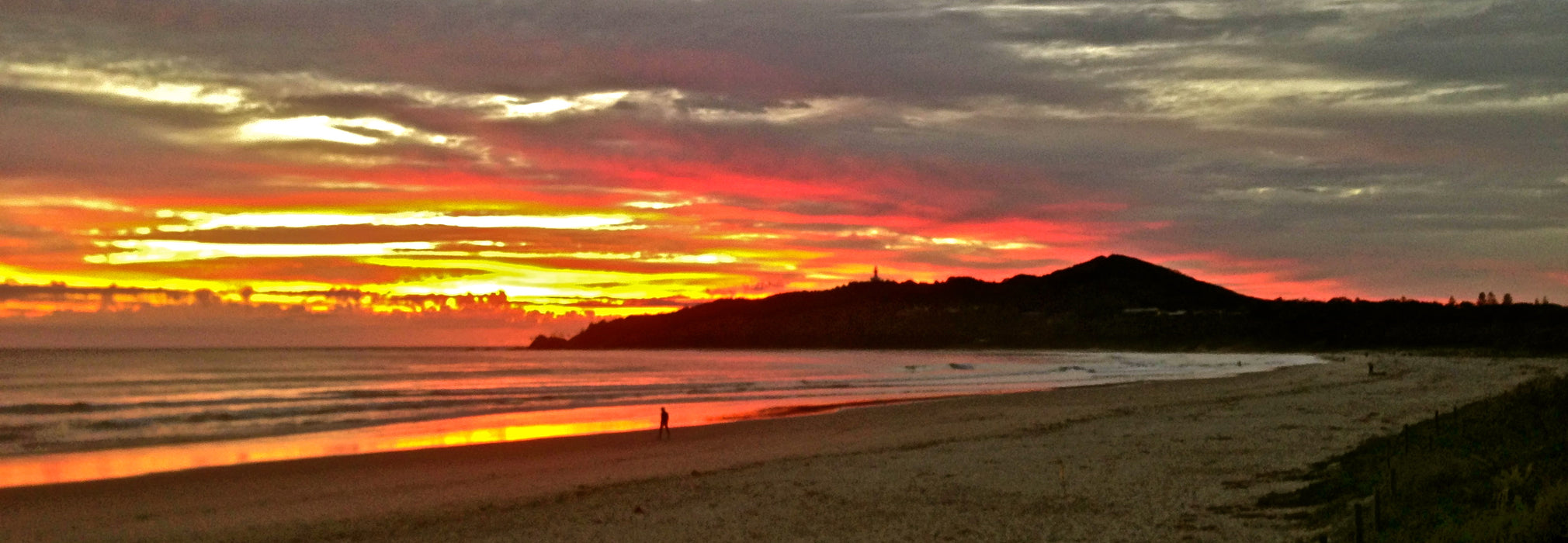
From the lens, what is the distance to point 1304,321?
488ft

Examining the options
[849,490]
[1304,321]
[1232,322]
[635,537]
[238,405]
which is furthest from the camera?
[1232,322]

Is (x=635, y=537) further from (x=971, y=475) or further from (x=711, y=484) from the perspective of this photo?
(x=971, y=475)

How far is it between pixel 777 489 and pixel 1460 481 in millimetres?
8943

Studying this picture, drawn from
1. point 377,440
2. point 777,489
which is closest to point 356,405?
point 377,440

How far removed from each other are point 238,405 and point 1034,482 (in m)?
33.2

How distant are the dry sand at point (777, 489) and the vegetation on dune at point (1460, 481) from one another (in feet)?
2.63

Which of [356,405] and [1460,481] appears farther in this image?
[356,405]

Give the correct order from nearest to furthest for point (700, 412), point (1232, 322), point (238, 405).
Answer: point (700, 412) → point (238, 405) → point (1232, 322)

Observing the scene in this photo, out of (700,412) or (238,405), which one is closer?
(700,412)

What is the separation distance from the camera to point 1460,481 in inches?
477

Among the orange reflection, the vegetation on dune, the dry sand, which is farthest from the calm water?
the vegetation on dune

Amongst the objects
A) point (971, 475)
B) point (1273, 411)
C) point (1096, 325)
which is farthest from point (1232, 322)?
point (971, 475)

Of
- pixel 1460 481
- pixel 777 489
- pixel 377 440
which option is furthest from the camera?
pixel 377 440

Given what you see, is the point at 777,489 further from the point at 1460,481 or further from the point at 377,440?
the point at 377,440
